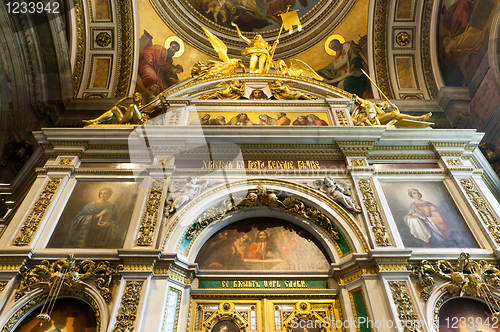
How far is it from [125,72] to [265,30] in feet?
25.2

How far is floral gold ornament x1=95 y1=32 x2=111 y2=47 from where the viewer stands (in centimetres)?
1390

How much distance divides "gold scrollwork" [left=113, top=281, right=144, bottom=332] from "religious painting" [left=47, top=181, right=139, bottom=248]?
102 cm

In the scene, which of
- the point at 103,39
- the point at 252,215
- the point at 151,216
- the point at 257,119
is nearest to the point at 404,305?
the point at 252,215

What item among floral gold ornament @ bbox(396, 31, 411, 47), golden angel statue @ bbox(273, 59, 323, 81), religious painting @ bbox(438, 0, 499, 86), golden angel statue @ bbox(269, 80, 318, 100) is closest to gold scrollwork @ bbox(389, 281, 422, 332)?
golden angel statue @ bbox(269, 80, 318, 100)

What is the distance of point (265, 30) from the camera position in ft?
57.4

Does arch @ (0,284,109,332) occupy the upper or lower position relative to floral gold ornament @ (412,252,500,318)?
lower

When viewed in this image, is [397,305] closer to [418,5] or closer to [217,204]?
[217,204]

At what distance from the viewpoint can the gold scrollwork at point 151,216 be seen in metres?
6.25

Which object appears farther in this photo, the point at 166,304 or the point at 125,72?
the point at 125,72

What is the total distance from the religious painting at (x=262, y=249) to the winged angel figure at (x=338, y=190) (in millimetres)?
1020

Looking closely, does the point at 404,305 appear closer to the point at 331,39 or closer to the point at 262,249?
the point at 262,249

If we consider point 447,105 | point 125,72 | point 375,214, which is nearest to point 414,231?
point 375,214

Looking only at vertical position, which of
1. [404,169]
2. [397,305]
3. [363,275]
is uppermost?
[404,169]

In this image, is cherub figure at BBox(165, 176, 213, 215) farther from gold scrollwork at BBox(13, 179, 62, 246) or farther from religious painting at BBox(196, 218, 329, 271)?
gold scrollwork at BBox(13, 179, 62, 246)
